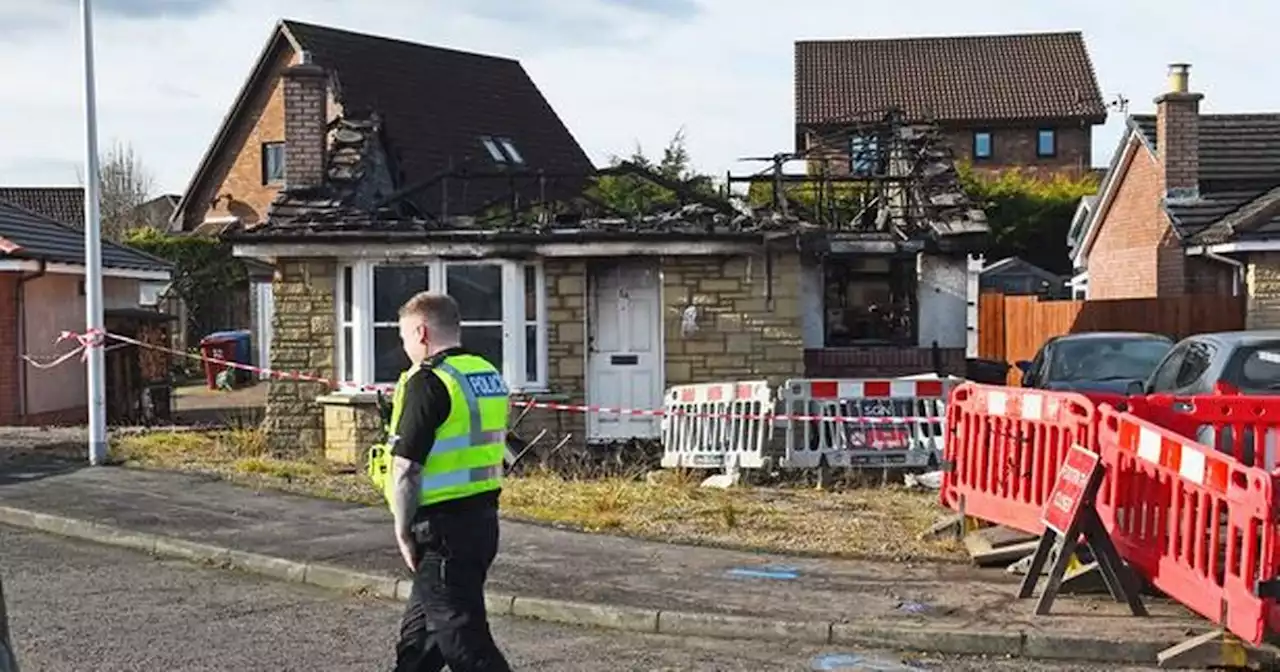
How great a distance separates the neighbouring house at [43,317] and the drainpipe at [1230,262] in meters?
16.8

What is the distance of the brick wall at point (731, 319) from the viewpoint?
54.6 ft

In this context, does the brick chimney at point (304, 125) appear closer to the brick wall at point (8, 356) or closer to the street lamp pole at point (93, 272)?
the street lamp pole at point (93, 272)

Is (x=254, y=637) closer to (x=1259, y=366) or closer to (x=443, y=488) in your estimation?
(x=443, y=488)

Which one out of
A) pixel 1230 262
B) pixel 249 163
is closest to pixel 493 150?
pixel 249 163

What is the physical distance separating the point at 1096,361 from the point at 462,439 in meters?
11.4

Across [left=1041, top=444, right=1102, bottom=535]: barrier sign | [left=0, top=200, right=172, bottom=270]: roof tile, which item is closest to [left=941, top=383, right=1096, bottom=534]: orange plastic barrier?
[left=1041, top=444, right=1102, bottom=535]: barrier sign

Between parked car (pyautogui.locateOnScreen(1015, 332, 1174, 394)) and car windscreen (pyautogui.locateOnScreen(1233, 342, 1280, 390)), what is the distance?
3.38 metres

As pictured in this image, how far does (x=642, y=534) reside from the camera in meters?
11.2

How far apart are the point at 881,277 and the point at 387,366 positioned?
589cm

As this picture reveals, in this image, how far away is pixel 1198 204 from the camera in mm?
25328

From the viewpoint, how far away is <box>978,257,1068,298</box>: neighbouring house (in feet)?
125

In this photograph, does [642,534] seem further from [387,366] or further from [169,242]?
[169,242]

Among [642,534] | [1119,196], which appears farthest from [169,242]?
[642,534]

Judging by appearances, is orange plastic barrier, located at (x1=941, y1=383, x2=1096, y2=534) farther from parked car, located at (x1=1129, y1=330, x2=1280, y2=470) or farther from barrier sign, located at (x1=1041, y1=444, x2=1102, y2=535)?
parked car, located at (x1=1129, y1=330, x2=1280, y2=470)
